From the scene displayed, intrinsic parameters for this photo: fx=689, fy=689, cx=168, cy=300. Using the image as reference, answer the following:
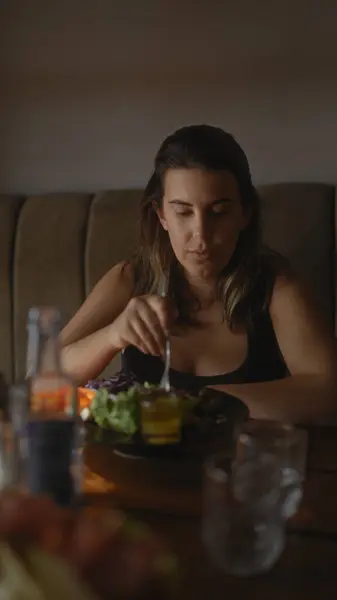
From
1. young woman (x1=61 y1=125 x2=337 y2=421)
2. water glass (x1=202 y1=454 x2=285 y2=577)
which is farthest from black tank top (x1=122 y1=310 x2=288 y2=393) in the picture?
water glass (x1=202 y1=454 x2=285 y2=577)

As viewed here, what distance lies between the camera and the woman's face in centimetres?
139

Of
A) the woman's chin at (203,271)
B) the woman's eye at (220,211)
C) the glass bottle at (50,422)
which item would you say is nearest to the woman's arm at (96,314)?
the woman's chin at (203,271)

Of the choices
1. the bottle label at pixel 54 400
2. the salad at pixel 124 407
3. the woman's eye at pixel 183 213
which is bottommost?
the salad at pixel 124 407

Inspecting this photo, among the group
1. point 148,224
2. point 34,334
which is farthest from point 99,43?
point 34,334

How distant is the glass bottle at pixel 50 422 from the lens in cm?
78

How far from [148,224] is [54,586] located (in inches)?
46.6

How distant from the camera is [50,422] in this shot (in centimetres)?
78

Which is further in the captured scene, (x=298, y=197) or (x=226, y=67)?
(x=226, y=67)

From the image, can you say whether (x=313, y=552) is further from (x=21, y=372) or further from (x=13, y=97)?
(x=13, y=97)

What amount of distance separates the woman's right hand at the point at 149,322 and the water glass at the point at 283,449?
0.36m

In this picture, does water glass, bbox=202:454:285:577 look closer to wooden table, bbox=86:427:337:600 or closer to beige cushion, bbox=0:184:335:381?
wooden table, bbox=86:427:337:600

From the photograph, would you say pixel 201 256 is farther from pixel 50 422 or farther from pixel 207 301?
pixel 50 422

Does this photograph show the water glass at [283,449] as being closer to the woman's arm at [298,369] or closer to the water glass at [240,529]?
the water glass at [240,529]

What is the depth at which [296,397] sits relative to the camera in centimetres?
122
